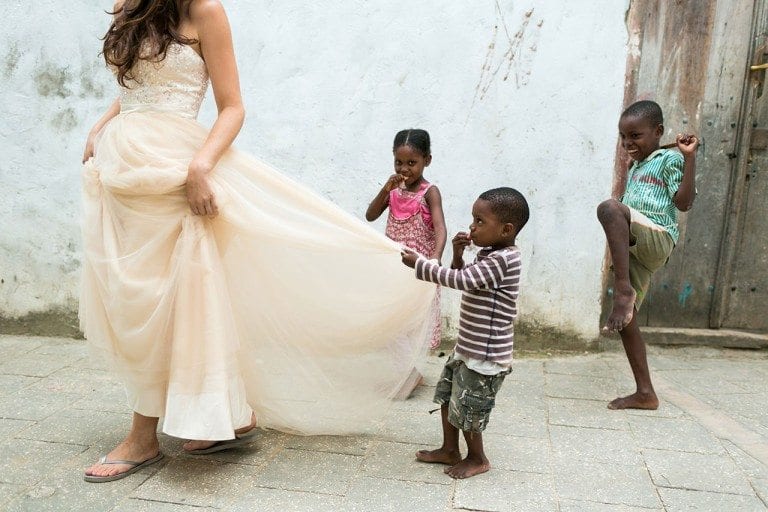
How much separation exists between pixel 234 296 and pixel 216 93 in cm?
81

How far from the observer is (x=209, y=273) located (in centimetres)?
261

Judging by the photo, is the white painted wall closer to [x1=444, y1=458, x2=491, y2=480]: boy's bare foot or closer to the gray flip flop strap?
[x1=444, y1=458, x2=491, y2=480]: boy's bare foot

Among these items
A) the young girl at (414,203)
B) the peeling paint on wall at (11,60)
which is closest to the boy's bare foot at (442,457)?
the young girl at (414,203)

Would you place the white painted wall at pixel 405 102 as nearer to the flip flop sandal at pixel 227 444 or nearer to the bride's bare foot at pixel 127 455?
the flip flop sandal at pixel 227 444

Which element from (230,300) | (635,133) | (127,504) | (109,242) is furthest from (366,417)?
(635,133)

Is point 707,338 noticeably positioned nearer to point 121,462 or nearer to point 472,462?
point 472,462

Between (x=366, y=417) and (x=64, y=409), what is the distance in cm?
157

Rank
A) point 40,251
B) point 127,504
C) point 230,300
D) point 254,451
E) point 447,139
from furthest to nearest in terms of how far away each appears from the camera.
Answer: point 40,251 < point 447,139 < point 254,451 < point 230,300 < point 127,504

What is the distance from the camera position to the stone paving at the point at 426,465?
2526 millimetres

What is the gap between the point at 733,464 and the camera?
2867 millimetres

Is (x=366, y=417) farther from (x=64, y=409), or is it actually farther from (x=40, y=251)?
(x=40, y=251)

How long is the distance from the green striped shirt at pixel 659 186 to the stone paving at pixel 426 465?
1.00 meters

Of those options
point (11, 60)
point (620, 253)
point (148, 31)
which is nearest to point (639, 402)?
point (620, 253)

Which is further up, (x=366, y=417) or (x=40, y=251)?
(x=40, y=251)
